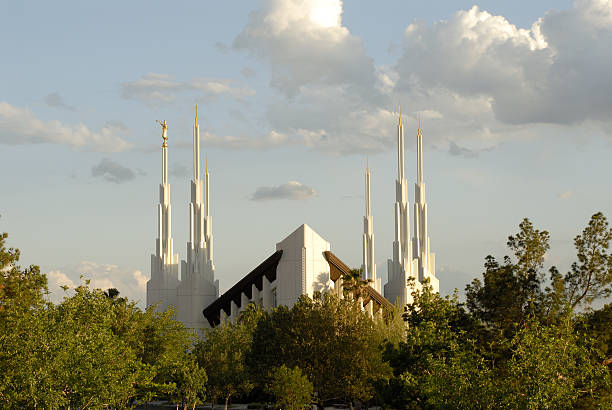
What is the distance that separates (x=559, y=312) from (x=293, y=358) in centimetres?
2055

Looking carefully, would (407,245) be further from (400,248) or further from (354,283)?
(354,283)

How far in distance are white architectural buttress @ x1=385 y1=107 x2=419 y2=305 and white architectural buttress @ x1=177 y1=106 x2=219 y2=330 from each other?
18.4 m

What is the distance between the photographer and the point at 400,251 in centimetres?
8088

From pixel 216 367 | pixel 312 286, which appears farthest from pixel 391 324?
pixel 216 367

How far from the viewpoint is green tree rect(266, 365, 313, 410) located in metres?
42.3

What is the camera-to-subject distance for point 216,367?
169 feet

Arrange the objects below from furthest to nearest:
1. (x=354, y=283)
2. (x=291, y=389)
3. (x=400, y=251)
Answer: (x=400, y=251), (x=354, y=283), (x=291, y=389)

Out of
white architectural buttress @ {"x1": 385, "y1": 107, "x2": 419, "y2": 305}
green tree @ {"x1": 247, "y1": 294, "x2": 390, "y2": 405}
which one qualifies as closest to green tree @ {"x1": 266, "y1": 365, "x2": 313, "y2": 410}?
green tree @ {"x1": 247, "y1": 294, "x2": 390, "y2": 405}

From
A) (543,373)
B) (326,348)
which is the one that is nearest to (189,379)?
(326,348)

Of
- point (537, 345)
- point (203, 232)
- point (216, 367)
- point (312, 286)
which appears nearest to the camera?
point (537, 345)

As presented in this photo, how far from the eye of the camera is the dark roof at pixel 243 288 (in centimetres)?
7140

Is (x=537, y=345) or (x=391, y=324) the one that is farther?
(x=391, y=324)

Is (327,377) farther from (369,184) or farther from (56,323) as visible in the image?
(369,184)

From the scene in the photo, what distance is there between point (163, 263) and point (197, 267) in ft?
13.7
